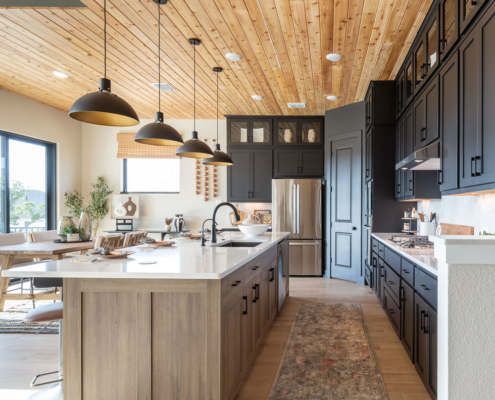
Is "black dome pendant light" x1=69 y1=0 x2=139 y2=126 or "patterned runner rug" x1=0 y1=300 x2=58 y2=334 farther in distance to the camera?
"patterned runner rug" x1=0 y1=300 x2=58 y2=334

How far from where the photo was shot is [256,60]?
4.14 meters

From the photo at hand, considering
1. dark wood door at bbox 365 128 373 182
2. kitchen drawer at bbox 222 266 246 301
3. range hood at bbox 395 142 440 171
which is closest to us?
kitchen drawer at bbox 222 266 246 301

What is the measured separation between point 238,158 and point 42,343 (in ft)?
14.3

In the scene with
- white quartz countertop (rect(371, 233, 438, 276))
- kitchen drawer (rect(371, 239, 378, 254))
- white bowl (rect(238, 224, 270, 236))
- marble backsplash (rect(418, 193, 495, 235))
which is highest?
marble backsplash (rect(418, 193, 495, 235))

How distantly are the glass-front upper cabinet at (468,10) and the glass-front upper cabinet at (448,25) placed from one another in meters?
0.07

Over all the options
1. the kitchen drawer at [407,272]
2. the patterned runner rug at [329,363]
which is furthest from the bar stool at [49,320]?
the kitchen drawer at [407,272]

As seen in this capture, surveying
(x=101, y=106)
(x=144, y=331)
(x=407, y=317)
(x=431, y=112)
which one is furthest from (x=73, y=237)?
(x=431, y=112)

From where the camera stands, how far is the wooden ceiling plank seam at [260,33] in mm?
3074

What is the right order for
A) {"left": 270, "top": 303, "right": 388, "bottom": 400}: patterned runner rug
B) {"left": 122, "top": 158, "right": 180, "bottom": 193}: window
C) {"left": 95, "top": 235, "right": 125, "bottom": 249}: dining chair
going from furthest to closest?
{"left": 122, "top": 158, "right": 180, "bottom": 193}: window < {"left": 95, "top": 235, "right": 125, "bottom": 249}: dining chair < {"left": 270, "top": 303, "right": 388, "bottom": 400}: patterned runner rug

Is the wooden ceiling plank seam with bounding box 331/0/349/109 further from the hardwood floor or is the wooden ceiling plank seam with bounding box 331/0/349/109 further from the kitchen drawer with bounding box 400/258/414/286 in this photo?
the hardwood floor

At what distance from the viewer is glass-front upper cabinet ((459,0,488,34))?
2.03 metres

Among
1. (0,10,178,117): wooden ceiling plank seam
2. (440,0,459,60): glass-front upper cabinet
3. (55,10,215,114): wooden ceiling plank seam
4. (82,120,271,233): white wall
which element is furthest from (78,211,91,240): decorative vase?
(440,0,459,60): glass-front upper cabinet

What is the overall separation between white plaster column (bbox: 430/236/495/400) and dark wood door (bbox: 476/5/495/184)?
778 mm

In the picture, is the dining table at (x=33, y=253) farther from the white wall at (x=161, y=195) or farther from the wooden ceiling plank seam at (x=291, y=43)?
the wooden ceiling plank seam at (x=291, y=43)
